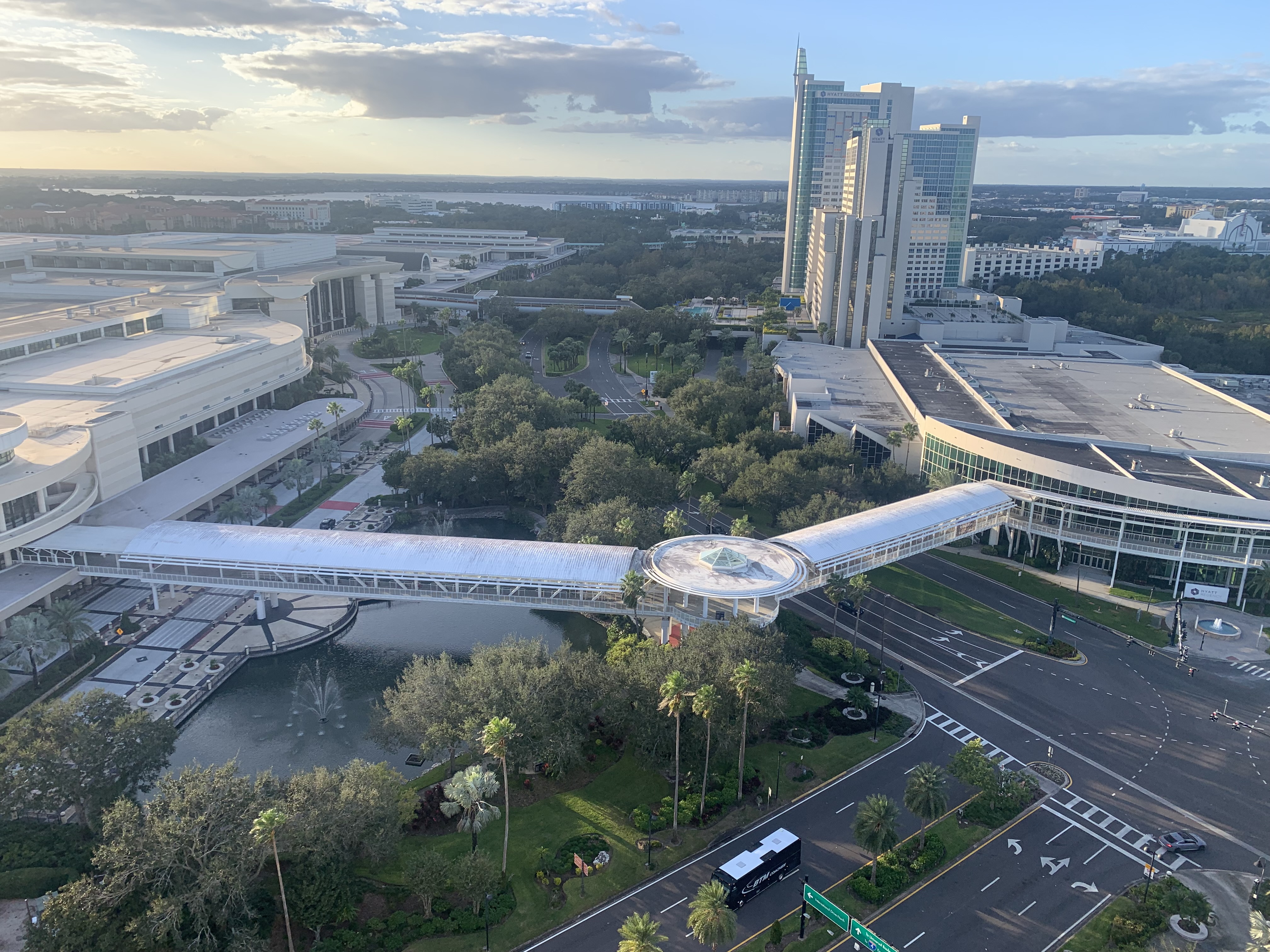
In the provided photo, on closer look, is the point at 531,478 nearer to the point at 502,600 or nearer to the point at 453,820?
the point at 502,600

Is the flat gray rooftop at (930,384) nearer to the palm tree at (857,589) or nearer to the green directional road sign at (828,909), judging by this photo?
the palm tree at (857,589)

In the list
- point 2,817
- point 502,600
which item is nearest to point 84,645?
point 2,817

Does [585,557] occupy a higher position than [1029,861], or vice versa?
[585,557]

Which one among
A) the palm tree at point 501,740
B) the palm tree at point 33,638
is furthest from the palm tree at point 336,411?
the palm tree at point 501,740

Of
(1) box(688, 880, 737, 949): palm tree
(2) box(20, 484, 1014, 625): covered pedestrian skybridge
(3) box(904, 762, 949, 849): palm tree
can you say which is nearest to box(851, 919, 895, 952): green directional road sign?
(1) box(688, 880, 737, 949): palm tree

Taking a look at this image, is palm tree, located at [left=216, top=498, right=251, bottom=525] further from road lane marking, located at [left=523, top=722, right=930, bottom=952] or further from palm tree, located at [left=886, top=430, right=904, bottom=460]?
palm tree, located at [left=886, top=430, right=904, bottom=460]

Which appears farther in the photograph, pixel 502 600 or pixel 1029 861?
pixel 502 600
